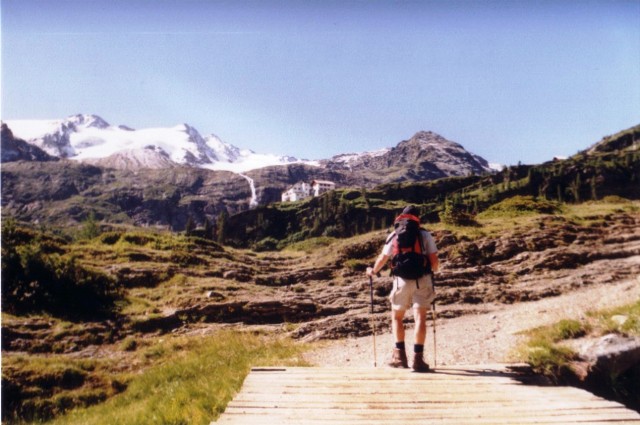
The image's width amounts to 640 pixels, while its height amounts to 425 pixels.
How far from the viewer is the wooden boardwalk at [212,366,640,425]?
15.5 feet

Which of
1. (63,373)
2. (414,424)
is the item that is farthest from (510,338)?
(63,373)

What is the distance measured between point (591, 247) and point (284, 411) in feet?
77.8

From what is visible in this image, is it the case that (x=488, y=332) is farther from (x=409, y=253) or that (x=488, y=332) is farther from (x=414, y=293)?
(x=409, y=253)

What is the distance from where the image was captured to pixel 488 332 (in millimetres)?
11914

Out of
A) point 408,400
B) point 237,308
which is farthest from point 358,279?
point 408,400

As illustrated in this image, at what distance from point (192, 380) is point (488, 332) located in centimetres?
875

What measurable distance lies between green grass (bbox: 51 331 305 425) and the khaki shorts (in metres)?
3.04

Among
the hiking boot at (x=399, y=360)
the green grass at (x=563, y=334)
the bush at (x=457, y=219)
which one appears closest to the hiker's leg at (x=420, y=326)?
the hiking boot at (x=399, y=360)

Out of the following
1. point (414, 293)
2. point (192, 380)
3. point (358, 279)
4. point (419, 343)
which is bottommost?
point (358, 279)

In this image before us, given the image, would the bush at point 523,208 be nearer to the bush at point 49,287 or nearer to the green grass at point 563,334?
the green grass at point 563,334

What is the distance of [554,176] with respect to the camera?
68.8 meters

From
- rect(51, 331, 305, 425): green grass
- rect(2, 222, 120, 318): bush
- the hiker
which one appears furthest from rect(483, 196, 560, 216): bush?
rect(2, 222, 120, 318): bush

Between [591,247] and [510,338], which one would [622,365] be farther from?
[591,247]

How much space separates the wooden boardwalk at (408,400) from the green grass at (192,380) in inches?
Answer: 44.6
